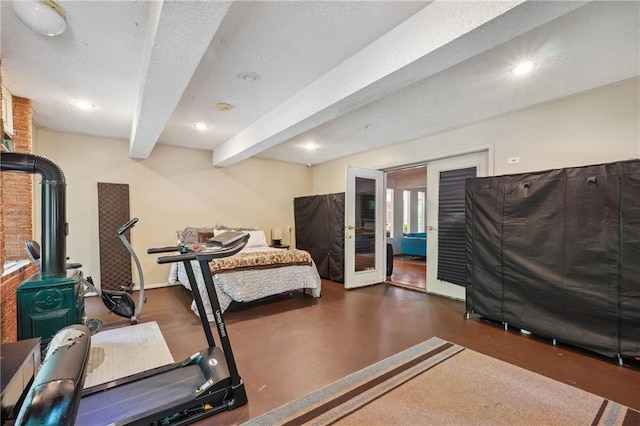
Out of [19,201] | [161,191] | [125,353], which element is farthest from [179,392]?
[161,191]

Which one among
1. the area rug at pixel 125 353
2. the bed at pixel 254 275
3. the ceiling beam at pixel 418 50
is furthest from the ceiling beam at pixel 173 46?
the area rug at pixel 125 353

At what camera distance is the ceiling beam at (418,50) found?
151cm

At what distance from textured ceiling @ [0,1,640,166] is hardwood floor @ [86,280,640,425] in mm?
2324

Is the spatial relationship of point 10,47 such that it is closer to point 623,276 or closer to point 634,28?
point 634,28

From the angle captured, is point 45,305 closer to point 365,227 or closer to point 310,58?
point 310,58

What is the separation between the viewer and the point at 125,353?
8.32ft

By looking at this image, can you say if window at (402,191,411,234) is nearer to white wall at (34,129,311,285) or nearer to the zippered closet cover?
white wall at (34,129,311,285)

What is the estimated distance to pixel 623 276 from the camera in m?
2.33

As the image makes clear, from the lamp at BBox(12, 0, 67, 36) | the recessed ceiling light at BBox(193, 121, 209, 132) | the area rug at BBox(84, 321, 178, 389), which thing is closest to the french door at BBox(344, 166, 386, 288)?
the recessed ceiling light at BBox(193, 121, 209, 132)

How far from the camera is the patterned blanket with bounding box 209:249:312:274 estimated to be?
11.5ft

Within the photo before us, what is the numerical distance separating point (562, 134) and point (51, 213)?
16.6ft

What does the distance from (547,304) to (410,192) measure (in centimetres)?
695

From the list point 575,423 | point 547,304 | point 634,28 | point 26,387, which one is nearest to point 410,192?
point 547,304

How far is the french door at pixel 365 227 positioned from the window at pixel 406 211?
14.4ft
